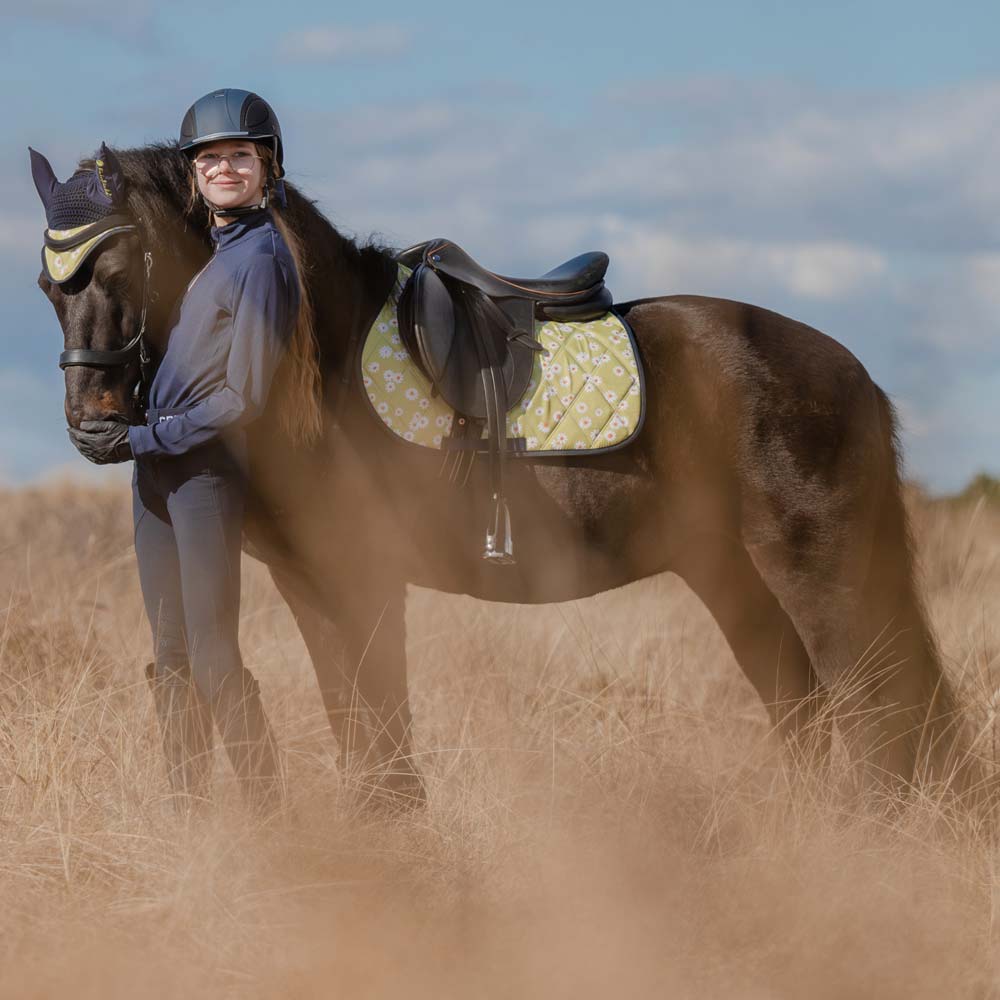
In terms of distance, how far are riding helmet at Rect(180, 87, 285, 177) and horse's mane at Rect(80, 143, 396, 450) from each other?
0.19 m

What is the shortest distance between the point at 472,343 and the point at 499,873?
164 cm

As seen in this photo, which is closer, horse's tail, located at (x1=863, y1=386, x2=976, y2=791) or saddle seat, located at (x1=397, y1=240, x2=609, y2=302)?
saddle seat, located at (x1=397, y1=240, x2=609, y2=302)

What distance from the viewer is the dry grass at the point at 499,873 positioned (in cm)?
302

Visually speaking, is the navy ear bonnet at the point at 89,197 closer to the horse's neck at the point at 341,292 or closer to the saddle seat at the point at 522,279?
the horse's neck at the point at 341,292

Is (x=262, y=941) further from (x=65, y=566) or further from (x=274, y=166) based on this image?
(x=65, y=566)

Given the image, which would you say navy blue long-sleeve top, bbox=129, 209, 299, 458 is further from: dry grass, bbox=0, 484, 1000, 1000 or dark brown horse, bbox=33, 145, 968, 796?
dry grass, bbox=0, 484, 1000, 1000

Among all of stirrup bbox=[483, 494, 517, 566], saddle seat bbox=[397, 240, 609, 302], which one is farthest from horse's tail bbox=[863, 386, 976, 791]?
stirrup bbox=[483, 494, 517, 566]

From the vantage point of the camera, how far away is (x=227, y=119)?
138 inches

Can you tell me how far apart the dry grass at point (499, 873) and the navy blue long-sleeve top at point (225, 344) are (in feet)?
3.37

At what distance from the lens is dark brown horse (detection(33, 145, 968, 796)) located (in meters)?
3.93

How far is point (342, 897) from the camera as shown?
10.6 feet

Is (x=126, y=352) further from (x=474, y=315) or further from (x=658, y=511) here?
(x=658, y=511)

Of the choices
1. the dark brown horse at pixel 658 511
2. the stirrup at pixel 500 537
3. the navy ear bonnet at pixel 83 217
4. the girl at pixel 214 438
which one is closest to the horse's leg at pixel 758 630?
the dark brown horse at pixel 658 511

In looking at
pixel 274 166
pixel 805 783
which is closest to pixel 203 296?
pixel 274 166
